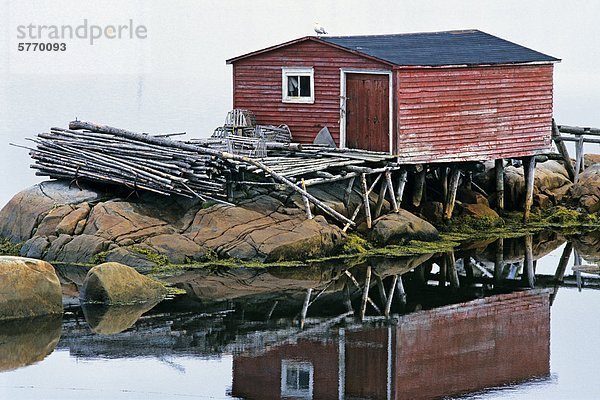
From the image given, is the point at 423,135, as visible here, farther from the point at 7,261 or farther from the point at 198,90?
the point at 198,90

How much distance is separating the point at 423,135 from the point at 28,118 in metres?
38.8

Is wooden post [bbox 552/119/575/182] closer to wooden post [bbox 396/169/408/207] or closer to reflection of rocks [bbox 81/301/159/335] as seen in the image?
wooden post [bbox 396/169/408/207]

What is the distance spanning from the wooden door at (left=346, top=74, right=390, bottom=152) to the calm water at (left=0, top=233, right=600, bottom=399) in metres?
3.47

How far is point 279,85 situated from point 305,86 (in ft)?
2.26

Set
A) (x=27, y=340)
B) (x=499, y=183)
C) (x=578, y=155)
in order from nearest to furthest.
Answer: (x=27, y=340) < (x=499, y=183) < (x=578, y=155)

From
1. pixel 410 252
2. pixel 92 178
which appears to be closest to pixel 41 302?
pixel 92 178

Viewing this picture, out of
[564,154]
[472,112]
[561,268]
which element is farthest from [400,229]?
[564,154]

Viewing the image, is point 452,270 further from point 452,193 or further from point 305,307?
point 305,307

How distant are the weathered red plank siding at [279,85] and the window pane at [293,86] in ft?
0.84

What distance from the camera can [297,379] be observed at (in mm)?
23672

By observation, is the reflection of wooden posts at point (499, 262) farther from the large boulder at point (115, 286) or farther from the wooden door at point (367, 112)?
the large boulder at point (115, 286)

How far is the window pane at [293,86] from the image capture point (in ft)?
118

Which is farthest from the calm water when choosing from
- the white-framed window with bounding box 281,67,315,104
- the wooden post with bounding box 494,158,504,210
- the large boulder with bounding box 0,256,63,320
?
the wooden post with bounding box 494,158,504,210

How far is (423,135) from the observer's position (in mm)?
35000
